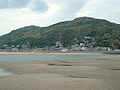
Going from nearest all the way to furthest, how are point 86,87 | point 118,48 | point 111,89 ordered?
1. point 111,89
2. point 86,87
3. point 118,48

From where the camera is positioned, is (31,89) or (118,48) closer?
(31,89)

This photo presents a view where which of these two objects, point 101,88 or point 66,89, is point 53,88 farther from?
point 101,88

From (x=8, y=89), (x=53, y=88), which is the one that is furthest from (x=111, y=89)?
(x=8, y=89)

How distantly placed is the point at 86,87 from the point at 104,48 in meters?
186

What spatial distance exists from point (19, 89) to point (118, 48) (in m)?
191

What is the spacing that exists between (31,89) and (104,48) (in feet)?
617

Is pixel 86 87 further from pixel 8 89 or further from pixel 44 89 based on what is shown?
pixel 8 89

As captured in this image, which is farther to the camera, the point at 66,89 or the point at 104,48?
the point at 104,48

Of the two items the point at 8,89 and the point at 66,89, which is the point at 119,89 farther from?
the point at 8,89

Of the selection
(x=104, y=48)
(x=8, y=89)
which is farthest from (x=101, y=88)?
(x=104, y=48)

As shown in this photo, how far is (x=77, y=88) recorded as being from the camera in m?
16.9

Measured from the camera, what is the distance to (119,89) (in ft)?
53.6

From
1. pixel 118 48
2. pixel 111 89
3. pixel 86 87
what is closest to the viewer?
pixel 111 89

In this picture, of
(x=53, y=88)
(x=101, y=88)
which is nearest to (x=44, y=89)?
(x=53, y=88)
